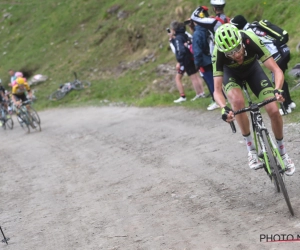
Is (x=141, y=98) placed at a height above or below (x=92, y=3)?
below

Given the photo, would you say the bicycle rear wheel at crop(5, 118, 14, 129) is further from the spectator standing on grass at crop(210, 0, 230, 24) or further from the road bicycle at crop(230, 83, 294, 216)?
the road bicycle at crop(230, 83, 294, 216)

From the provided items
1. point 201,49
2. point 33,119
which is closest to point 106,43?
point 33,119

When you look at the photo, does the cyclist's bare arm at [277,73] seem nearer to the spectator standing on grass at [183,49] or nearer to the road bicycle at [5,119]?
the spectator standing on grass at [183,49]

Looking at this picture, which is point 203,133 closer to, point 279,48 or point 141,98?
point 279,48

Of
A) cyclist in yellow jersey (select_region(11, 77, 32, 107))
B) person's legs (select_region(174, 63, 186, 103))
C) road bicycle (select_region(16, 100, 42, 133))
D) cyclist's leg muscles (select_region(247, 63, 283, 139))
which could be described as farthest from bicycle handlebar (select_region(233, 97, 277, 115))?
cyclist in yellow jersey (select_region(11, 77, 32, 107))

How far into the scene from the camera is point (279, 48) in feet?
34.9

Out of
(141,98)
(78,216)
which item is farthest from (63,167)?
(141,98)

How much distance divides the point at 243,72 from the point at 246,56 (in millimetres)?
260

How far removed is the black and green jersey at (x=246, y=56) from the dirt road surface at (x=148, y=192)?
1635 mm

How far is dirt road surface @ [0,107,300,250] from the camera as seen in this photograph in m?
6.09

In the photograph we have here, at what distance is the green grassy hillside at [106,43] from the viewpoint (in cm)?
1969

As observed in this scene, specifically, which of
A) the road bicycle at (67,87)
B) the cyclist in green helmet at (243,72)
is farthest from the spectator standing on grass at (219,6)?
the road bicycle at (67,87)

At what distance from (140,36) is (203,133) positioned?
573 inches

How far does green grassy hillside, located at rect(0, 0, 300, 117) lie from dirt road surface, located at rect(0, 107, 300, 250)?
3519 mm
